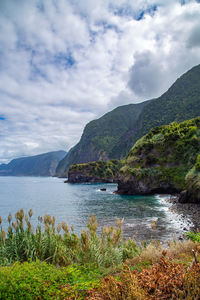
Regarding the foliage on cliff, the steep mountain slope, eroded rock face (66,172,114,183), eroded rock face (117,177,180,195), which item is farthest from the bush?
eroded rock face (66,172,114,183)

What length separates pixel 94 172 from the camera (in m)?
137

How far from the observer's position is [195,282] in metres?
3.05

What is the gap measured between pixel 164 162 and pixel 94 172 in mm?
79937

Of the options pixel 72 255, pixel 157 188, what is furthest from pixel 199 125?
pixel 72 255

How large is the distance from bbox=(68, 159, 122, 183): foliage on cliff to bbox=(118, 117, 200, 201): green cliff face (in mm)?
68234

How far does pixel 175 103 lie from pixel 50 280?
16012cm

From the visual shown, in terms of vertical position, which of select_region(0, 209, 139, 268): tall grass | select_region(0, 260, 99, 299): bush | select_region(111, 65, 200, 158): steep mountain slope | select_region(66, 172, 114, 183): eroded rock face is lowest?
select_region(66, 172, 114, 183): eroded rock face

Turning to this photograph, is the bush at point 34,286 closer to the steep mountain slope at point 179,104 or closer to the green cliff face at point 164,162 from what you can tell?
the green cliff face at point 164,162

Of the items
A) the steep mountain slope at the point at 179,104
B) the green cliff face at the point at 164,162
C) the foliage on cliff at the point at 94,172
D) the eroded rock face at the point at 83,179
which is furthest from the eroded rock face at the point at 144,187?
the steep mountain slope at the point at 179,104

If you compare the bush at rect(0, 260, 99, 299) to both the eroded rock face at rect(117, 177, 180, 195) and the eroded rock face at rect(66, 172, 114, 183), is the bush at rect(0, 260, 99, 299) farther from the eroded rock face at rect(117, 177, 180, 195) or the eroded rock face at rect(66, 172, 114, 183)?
the eroded rock face at rect(66, 172, 114, 183)

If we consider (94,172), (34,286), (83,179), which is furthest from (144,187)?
(83,179)

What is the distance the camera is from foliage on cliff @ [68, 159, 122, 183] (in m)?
136

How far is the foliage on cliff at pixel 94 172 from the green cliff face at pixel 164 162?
68.2 meters

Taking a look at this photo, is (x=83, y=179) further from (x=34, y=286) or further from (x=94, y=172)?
(x=34, y=286)
